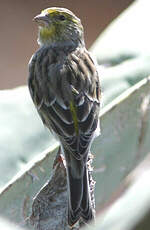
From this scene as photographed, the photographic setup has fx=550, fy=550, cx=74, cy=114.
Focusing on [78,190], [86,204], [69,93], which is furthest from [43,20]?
[86,204]

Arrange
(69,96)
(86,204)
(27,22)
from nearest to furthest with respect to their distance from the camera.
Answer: (86,204) < (69,96) < (27,22)

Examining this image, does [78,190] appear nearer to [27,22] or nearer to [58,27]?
[58,27]

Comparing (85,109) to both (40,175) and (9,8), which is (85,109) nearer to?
(40,175)

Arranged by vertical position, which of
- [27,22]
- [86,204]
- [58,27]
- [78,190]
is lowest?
[86,204]

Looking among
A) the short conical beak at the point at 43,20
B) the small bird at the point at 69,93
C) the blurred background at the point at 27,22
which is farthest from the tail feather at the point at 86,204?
the blurred background at the point at 27,22

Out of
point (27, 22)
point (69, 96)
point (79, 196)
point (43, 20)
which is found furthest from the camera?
point (27, 22)

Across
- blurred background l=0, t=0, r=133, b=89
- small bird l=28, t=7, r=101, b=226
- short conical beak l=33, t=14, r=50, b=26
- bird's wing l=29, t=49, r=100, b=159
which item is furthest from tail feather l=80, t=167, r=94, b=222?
blurred background l=0, t=0, r=133, b=89

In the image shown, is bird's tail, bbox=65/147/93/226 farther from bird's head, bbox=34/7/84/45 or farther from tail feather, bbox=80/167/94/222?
bird's head, bbox=34/7/84/45

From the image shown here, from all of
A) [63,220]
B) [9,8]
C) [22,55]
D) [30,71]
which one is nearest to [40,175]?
[63,220]
